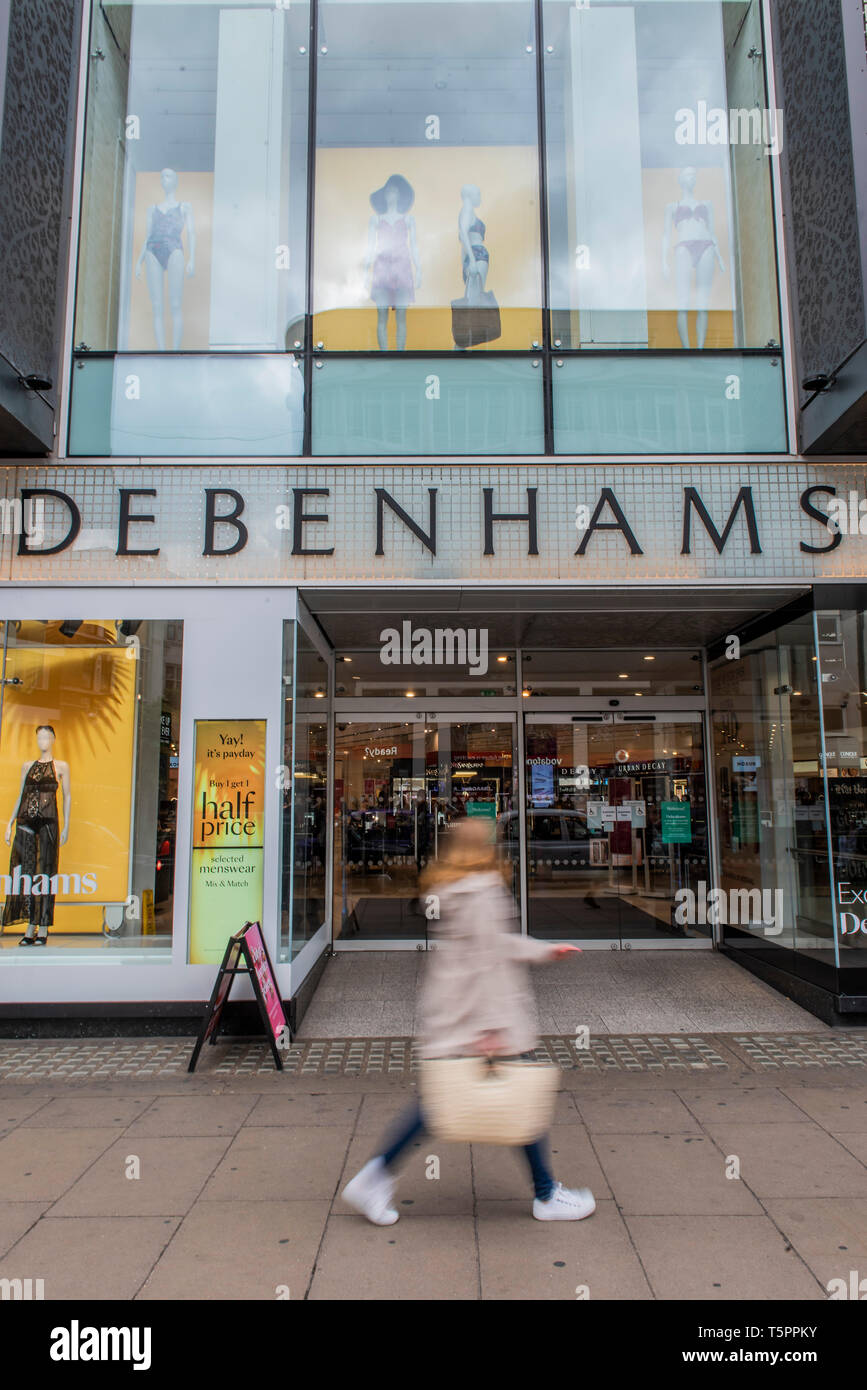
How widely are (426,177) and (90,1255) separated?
8.11 metres

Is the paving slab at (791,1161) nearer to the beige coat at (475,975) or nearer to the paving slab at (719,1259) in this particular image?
the paving slab at (719,1259)

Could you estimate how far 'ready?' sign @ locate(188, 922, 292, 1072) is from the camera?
5609mm

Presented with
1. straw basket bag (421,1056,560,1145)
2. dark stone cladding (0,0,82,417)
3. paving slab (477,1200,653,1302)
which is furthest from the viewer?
dark stone cladding (0,0,82,417)

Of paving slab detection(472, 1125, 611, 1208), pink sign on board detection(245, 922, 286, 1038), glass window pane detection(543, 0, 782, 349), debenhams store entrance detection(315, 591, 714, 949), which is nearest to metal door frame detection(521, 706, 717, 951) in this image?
debenhams store entrance detection(315, 591, 714, 949)

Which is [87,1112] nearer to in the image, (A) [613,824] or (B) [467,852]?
(B) [467,852]

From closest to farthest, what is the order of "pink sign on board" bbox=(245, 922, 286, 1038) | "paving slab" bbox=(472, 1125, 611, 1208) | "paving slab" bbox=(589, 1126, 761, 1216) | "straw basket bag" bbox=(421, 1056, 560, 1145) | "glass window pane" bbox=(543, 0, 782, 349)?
"straw basket bag" bbox=(421, 1056, 560, 1145), "paving slab" bbox=(589, 1126, 761, 1216), "paving slab" bbox=(472, 1125, 611, 1208), "pink sign on board" bbox=(245, 922, 286, 1038), "glass window pane" bbox=(543, 0, 782, 349)

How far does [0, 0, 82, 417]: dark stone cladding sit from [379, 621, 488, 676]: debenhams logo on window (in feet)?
12.7

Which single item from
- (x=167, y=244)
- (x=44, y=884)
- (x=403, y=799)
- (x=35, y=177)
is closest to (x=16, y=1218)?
(x=44, y=884)

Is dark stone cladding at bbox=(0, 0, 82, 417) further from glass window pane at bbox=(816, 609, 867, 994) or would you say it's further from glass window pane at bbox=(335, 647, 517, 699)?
glass window pane at bbox=(816, 609, 867, 994)

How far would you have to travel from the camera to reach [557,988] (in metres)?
7.66

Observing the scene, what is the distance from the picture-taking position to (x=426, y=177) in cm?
755

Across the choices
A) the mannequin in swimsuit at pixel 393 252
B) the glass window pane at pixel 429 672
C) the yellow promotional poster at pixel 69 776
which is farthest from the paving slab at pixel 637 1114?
the mannequin in swimsuit at pixel 393 252

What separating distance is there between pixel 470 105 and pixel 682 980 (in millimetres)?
8142

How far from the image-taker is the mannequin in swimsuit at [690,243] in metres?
7.33
